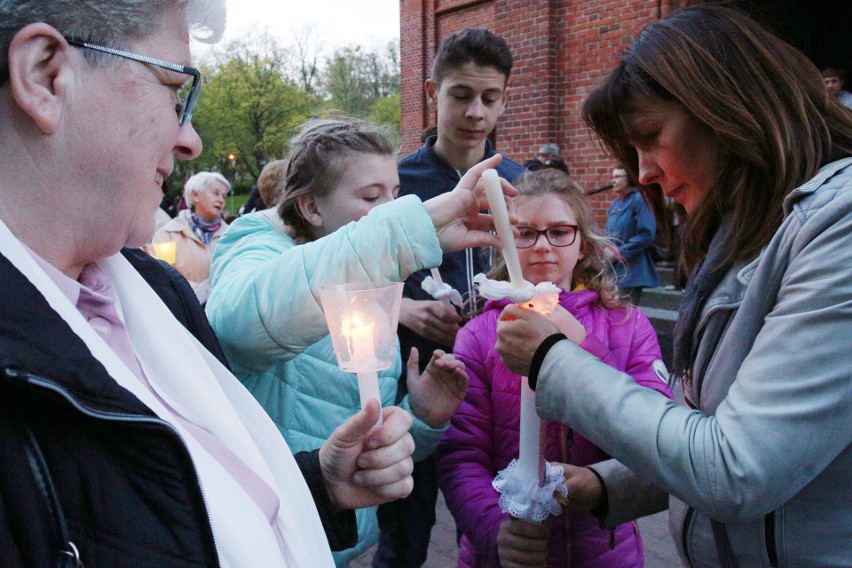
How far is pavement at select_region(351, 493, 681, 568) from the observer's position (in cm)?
360

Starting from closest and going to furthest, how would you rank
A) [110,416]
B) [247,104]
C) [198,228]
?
[110,416]
[198,228]
[247,104]

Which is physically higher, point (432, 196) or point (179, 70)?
point (179, 70)

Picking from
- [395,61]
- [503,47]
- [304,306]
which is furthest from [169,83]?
[395,61]

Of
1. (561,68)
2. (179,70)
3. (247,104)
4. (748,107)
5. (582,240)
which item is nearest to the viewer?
(179,70)

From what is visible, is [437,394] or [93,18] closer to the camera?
[93,18]

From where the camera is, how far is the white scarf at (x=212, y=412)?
930mm

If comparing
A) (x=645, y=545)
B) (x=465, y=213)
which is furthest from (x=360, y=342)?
(x=645, y=545)

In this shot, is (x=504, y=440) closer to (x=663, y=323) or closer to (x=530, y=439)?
(x=530, y=439)

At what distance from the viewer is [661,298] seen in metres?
8.97

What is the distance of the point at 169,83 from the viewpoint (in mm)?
→ 1085

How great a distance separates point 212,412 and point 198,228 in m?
6.00

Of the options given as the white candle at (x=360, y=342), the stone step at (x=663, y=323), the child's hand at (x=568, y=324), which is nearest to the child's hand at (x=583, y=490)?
the child's hand at (x=568, y=324)

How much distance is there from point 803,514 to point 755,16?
4.51ft

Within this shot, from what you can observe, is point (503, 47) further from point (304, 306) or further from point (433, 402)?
point (304, 306)
